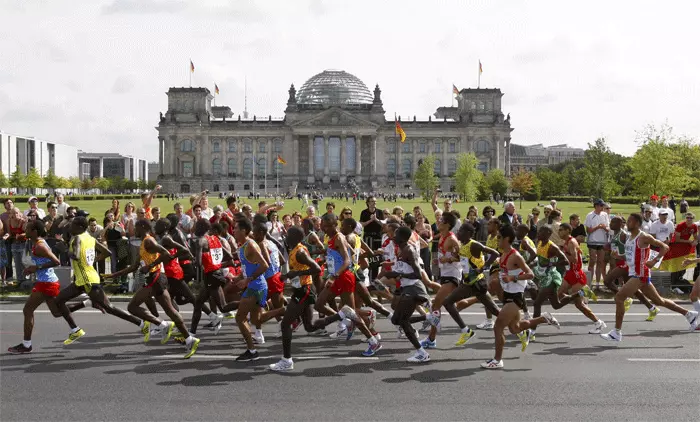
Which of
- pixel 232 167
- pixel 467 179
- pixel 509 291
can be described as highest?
pixel 232 167

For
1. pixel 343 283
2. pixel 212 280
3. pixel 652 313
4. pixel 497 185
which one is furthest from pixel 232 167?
pixel 343 283

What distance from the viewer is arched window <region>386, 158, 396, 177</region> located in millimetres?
138375

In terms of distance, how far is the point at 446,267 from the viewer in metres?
11.5

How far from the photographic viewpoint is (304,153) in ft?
453

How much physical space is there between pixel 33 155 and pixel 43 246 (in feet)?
561

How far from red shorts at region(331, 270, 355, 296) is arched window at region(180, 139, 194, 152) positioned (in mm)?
130478

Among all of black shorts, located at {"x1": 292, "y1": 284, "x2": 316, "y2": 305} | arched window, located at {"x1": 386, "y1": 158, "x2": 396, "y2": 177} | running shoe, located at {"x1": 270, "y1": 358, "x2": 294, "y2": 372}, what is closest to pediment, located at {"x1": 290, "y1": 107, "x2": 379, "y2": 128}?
arched window, located at {"x1": 386, "y1": 158, "x2": 396, "y2": 177}

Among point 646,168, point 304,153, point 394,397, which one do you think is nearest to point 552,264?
point 394,397

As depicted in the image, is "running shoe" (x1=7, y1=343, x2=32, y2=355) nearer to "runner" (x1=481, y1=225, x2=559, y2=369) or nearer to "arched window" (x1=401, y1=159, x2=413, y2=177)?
"runner" (x1=481, y1=225, x2=559, y2=369)

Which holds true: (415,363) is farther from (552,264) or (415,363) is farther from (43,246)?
(43,246)

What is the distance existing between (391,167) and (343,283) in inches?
5060

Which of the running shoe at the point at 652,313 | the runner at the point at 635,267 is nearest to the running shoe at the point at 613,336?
the runner at the point at 635,267

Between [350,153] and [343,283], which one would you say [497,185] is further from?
[343,283]

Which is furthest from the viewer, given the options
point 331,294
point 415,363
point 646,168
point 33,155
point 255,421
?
point 33,155
